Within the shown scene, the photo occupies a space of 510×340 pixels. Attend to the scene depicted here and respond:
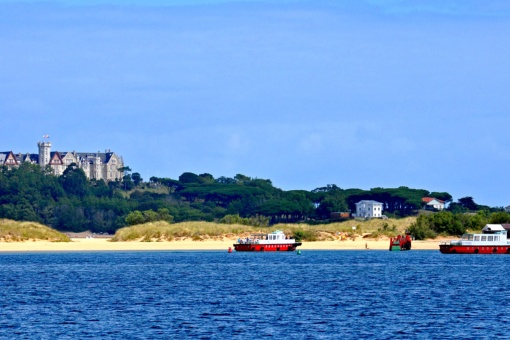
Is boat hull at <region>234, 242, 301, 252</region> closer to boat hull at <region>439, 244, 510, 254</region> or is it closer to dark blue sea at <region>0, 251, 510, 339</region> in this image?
boat hull at <region>439, 244, 510, 254</region>

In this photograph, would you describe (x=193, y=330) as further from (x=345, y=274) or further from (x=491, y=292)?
(x=345, y=274)

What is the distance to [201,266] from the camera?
93500 millimetres

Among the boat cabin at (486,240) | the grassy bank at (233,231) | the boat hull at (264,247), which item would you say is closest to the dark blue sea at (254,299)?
the boat cabin at (486,240)

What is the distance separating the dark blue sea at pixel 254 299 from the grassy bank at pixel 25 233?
3376 cm

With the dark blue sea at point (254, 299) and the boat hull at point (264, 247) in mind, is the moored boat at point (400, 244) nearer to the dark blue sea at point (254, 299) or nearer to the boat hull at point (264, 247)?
the boat hull at point (264, 247)

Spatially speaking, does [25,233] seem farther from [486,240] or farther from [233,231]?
[486,240]

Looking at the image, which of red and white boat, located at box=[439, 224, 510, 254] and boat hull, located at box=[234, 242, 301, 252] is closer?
red and white boat, located at box=[439, 224, 510, 254]

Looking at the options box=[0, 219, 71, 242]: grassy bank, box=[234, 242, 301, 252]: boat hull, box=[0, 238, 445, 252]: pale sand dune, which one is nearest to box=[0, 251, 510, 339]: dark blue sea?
box=[234, 242, 301, 252]: boat hull

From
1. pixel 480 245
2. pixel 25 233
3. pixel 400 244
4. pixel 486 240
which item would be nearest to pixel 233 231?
pixel 25 233

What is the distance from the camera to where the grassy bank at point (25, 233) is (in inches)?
5226

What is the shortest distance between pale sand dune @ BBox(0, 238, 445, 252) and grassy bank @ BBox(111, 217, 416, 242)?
6.80 feet

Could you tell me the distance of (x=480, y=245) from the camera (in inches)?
4464

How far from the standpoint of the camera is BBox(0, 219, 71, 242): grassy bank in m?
133

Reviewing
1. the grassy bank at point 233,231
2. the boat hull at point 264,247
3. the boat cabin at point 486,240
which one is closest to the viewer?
the boat cabin at point 486,240
